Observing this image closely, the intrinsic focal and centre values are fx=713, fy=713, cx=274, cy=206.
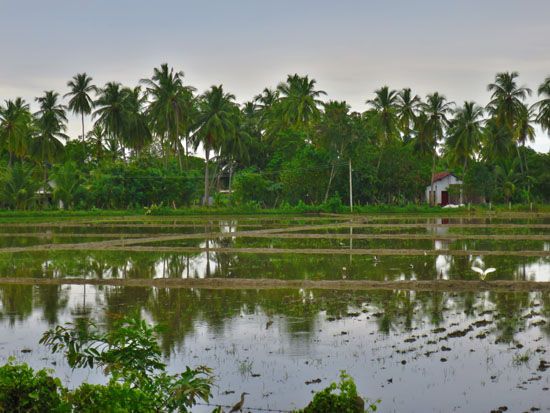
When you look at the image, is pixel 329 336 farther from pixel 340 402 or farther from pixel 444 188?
pixel 444 188

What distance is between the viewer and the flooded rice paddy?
7.84 meters

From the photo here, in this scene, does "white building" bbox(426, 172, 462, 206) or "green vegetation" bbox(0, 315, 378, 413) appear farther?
"white building" bbox(426, 172, 462, 206)

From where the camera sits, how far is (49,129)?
58.1 m

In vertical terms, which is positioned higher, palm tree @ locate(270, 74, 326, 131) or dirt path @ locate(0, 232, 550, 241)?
palm tree @ locate(270, 74, 326, 131)

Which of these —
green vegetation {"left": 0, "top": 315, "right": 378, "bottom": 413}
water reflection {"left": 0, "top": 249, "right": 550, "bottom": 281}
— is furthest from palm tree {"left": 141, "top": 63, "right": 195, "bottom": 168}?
green vegetation {"left": 0, "top": 315, "right": 378, "bottom": 413}

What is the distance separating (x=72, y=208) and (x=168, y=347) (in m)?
45.7

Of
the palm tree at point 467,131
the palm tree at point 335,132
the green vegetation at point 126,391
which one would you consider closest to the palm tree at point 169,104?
the palm tree at point 335,132

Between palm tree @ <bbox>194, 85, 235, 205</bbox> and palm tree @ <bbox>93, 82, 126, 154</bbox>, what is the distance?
20.7ft

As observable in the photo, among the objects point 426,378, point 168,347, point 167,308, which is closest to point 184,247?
point 167,308

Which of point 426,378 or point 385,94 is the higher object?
point 385,94

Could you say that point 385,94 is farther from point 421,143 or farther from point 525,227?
point 525,227

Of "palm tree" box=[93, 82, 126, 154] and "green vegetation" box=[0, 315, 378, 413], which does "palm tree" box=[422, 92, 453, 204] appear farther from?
"green vegetation" box=[0, 315, 378, 413]

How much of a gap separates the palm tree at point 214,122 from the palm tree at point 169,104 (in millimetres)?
1402

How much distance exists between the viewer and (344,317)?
38.4 ft
